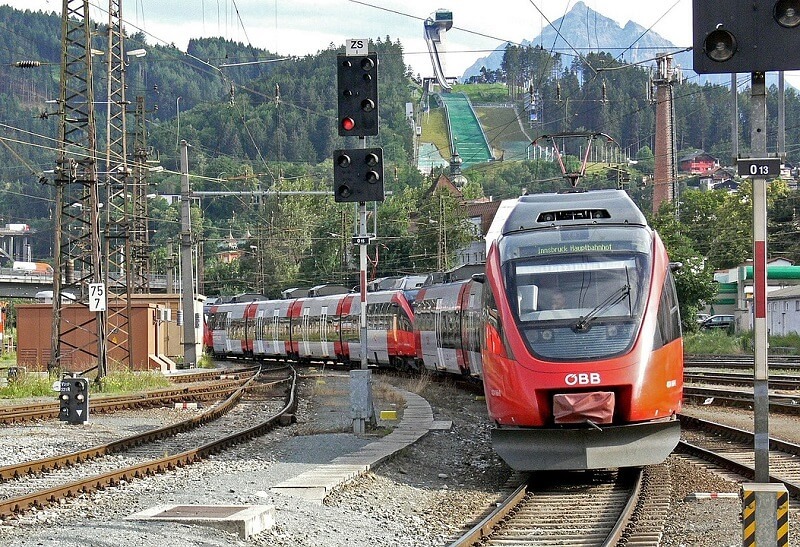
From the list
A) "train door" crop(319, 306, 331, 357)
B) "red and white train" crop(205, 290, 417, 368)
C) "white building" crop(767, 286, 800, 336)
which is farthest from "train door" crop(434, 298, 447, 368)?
"white building" crop(767, 286, 800, 336)

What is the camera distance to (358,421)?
1956cm

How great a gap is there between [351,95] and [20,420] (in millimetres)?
9630

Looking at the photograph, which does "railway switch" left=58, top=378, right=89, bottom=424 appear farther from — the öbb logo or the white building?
the white building

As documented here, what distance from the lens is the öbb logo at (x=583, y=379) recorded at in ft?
43.4

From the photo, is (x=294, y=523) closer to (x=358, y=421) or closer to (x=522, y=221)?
(x=522, y=221)

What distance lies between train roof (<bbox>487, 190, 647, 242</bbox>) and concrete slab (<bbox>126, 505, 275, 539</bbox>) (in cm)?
561

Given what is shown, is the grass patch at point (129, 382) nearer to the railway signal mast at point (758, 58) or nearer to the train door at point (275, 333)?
the train door at point (275, 333)

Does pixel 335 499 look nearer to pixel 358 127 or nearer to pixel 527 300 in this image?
pixel 527 300

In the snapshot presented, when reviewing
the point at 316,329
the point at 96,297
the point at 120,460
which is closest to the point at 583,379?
the point at 120,460

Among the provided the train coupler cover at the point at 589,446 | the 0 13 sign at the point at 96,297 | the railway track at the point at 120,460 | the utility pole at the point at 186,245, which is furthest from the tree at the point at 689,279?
the train coupler cover at the point at 589,446

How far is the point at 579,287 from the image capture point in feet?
45.9

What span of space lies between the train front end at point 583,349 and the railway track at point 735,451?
1434 mm

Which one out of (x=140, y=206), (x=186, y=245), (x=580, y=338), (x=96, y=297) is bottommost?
(x=580, y=338)

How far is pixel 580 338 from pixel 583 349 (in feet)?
0.47
